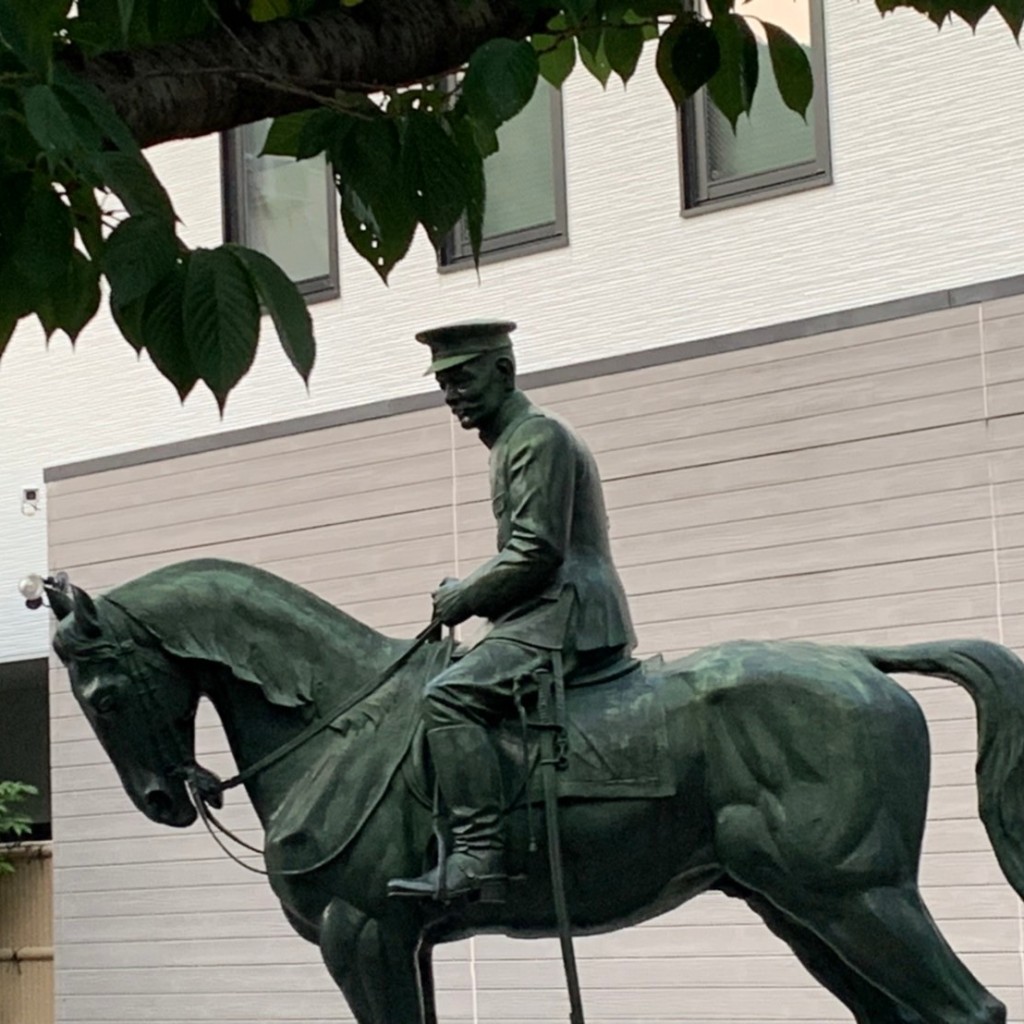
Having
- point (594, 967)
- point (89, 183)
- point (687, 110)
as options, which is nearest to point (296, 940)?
point (594, 967)

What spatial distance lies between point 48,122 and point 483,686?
14.7 ft

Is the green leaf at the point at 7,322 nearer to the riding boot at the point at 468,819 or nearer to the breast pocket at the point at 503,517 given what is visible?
the riding boot at the point at 468,819

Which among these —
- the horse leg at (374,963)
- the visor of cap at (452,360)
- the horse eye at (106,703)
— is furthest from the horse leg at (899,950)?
the horse eye at (106,703)

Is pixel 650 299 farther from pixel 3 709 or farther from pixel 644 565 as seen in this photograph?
pixel 3 709

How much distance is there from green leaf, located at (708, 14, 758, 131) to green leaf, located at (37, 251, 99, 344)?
958 millimetres

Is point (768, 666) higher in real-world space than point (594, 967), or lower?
higher

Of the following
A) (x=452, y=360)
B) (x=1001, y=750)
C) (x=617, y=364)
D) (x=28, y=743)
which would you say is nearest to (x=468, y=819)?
(x=452, y=360)

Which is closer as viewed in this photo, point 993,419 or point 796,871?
point 796,871

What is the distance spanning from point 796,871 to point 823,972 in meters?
0.50

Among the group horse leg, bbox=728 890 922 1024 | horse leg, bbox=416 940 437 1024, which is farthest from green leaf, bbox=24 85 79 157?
horse leg, bbox=416 940 437 1024

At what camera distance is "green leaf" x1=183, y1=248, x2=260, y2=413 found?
9.02ft

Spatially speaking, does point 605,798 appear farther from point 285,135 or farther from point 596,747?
point 285,135

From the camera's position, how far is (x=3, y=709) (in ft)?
67.2

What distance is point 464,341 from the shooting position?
7145mm
